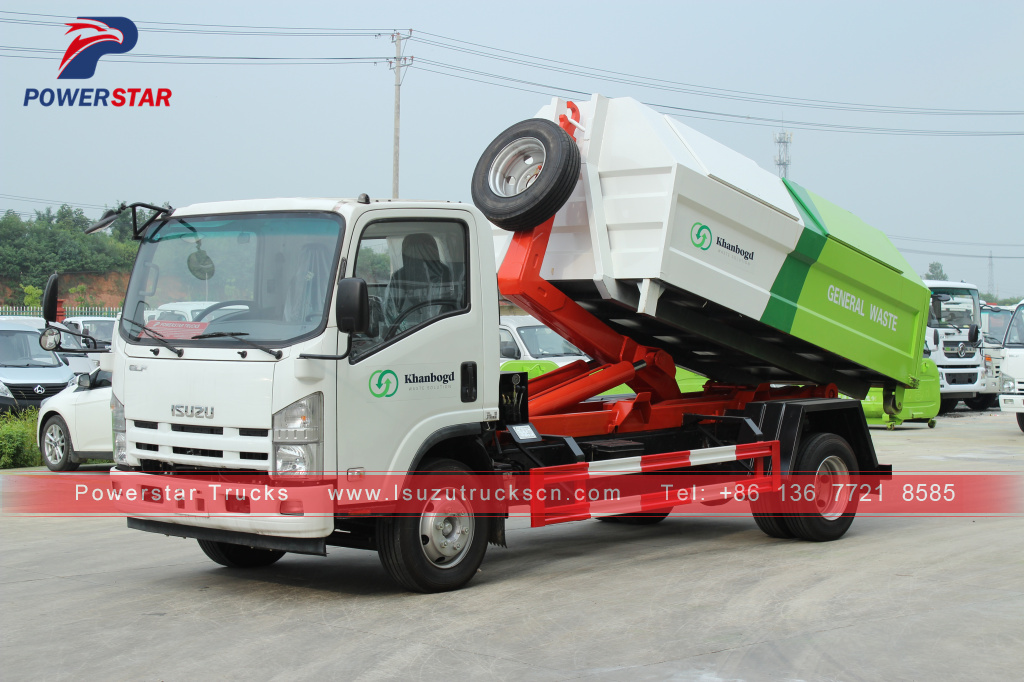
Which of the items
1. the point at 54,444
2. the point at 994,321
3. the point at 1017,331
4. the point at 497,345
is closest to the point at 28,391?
the point at 54,444

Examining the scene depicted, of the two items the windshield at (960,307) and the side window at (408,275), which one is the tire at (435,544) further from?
the windshield at (960,307)

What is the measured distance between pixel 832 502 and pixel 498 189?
396cm

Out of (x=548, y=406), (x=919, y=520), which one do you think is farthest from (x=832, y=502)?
(x=548, y=406)

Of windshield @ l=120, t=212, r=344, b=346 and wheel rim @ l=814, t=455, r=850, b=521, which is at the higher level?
windshield @ l=120, t=212, r=344, b=346

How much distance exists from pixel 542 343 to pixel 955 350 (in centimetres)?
1198

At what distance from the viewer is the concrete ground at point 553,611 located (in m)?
5.29

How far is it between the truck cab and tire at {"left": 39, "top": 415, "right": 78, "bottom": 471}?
17.0m

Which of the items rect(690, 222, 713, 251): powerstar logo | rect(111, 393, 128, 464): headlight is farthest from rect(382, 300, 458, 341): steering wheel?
rect(690, 222, 713, 251): powerstar logo

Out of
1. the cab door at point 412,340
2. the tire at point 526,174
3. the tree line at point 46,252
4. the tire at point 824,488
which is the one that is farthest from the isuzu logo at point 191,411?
the tree line at point 46,252

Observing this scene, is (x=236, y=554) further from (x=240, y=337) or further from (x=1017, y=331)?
(x=1017, y=331)

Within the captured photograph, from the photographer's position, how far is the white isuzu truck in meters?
6.24

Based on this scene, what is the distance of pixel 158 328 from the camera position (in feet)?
22.0

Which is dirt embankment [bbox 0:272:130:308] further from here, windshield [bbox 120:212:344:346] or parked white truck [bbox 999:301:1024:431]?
windshield [bbox 120:212:344:346]

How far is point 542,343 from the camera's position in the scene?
1593cm
